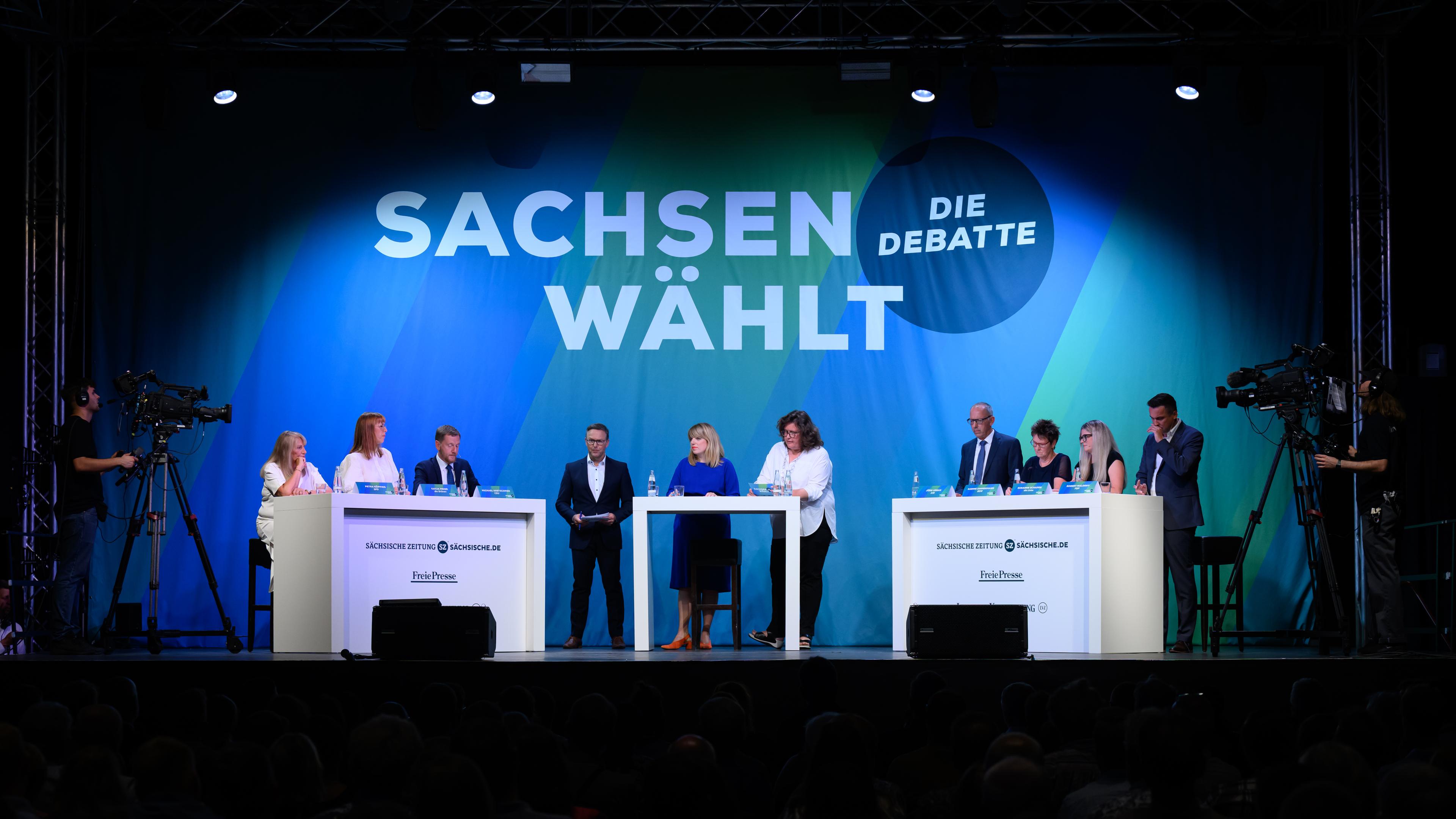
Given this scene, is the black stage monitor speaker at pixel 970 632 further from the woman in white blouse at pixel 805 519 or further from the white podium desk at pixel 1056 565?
the woman in white blouse at pixel 805 519

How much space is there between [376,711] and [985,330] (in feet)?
19.6

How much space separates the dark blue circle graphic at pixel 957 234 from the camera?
9.75m

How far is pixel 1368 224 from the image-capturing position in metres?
8.88

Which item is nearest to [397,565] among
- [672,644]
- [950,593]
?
[672,644]

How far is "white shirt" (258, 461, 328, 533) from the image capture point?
8.20 meters

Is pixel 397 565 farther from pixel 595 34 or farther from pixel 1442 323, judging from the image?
pixel 1442 323

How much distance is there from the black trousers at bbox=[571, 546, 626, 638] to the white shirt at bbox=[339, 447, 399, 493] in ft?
4.72

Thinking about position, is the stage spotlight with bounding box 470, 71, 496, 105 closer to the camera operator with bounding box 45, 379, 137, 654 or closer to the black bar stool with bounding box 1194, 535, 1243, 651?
the camera operator with bounding box 45, 379, 137, 654

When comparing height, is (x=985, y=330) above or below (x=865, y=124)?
below

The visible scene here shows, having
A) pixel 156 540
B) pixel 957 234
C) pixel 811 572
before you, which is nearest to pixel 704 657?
pixel 811 572

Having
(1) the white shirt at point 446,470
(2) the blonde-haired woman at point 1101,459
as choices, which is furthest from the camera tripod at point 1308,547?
(1) the white shirt at point 446,470

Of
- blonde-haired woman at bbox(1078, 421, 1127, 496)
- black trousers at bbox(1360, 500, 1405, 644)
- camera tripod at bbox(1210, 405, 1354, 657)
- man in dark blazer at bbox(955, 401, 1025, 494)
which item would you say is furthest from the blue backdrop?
black trousers at bbox(1360, 500, 1405, 644)

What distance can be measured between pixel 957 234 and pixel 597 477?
3.39 m

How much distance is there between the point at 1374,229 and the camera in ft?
29.3
